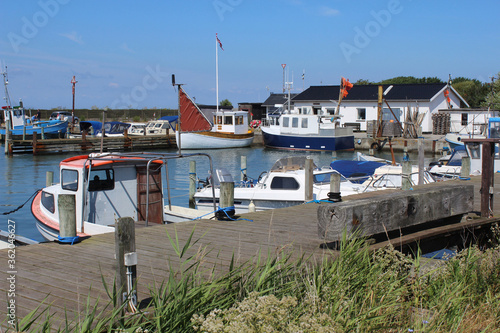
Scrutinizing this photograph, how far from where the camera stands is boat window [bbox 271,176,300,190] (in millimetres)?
15281

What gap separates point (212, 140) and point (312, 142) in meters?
8.96

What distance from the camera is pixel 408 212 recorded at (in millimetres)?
7406

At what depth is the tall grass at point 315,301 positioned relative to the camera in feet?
12.9

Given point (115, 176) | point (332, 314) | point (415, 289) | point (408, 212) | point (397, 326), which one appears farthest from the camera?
point (115, 176)

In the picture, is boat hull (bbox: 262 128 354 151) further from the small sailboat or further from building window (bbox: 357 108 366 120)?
the small sailboat

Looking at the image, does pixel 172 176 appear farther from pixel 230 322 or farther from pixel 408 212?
pixel 230 322

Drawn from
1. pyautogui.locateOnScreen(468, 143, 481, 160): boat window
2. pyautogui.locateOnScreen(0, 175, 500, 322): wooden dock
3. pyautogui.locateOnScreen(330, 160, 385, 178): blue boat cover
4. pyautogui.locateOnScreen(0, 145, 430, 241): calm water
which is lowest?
pyautogui.locateOnScreen(0, 145, 430, 241): calm water

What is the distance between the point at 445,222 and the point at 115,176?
274 inches

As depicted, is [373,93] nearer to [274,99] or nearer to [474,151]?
[274,99]

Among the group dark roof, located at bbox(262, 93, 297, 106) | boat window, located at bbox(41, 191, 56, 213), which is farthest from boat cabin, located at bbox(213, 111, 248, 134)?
boat window, located at bbox(41, 191, 56, 213)

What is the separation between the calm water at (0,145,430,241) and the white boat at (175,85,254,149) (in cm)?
94

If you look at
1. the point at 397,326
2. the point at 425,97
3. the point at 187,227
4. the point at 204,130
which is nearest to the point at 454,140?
the point at 425,97

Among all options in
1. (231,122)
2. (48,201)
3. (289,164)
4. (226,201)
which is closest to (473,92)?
(231,122)

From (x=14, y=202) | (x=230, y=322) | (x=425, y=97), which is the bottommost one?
(x=14, y=202)
